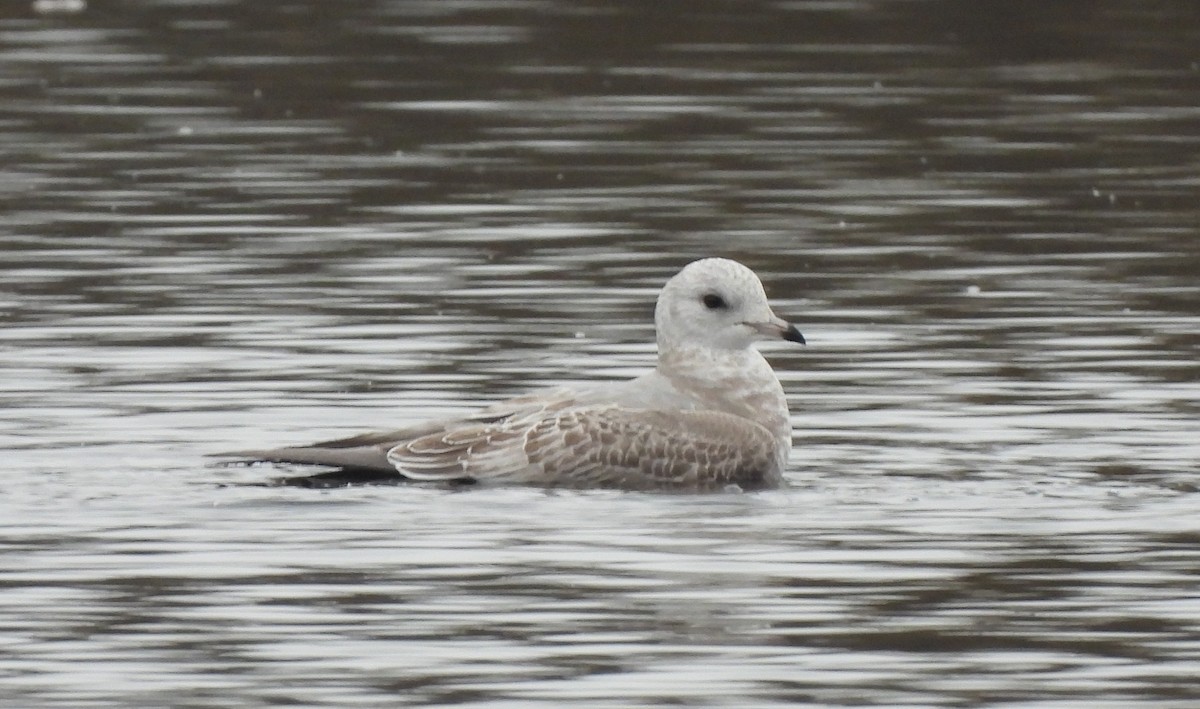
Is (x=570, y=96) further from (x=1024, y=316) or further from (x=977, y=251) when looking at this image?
(x=1024, y=316)

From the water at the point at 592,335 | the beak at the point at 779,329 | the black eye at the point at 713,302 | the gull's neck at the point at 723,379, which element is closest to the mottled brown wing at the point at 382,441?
the water at the point at 592,335

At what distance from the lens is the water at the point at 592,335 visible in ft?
36.4

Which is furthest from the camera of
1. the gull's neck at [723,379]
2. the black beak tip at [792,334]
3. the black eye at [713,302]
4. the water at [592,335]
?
the black eye at [713,302]

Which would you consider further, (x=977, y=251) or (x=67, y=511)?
(x=977, y=251)

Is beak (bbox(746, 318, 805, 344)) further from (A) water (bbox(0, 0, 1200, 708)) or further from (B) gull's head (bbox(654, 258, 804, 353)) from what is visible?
(A) water (bbox(0, 0, 1200, 708))

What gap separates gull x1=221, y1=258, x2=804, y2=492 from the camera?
14133 millimetres

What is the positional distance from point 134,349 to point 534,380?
222 centimetres

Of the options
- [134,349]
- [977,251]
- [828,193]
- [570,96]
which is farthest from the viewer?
[570,96]

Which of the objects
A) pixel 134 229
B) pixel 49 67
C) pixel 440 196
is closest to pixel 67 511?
pixel 134 229

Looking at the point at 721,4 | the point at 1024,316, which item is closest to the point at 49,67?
the point at 721,4

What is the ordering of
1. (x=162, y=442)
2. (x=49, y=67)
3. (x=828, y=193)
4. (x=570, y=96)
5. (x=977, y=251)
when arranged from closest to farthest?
(x=162, y=442) < (x=977, y=251) < (x=828, y=193) < (x=570, y=96) < (x=49, y=67)

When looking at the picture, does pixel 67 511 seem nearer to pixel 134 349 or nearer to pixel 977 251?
pixel 134 349

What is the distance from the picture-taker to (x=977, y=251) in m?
21.3

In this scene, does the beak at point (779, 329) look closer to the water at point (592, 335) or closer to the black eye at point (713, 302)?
the black eye at point (713, 302)
